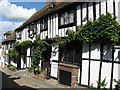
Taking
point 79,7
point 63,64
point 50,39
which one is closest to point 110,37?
point 79,7

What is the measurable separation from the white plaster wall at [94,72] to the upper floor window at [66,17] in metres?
3.43

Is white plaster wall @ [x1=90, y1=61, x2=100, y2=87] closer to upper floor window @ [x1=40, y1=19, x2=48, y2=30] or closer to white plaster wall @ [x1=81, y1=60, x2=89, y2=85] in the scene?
white plaster wall @ [x1=81, y1=60, x2=89, y2=85]

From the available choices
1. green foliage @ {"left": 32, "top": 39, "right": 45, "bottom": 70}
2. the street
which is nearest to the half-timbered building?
green foliage @ {"left": 32, "top": 39, "right": 45, "bottom": 70}

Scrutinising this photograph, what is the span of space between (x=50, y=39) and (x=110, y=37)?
5520 mm

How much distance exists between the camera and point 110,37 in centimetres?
642

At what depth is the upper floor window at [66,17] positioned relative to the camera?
30.4 feet

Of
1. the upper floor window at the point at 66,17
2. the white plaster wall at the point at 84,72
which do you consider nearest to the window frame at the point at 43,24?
the upper floor window at the point at 66,17

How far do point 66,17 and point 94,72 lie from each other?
177 inches

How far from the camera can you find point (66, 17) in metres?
9.68

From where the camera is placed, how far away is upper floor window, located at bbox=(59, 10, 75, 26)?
30.4 feet

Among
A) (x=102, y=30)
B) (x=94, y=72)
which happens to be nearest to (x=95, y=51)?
(x=94, y=72)

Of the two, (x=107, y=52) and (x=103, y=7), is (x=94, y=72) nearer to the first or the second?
(x=107, y=52)

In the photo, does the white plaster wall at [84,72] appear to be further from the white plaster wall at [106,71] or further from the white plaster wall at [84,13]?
the white plaster wall at [84,13]

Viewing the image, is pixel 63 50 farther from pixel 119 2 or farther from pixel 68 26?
pixel 119 2
